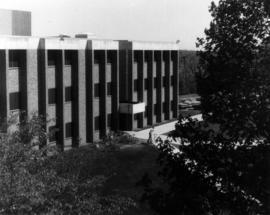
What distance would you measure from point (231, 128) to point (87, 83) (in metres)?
28.1

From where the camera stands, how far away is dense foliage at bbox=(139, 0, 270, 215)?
40.5 feet

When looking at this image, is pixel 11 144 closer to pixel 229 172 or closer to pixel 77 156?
pixel 77 156

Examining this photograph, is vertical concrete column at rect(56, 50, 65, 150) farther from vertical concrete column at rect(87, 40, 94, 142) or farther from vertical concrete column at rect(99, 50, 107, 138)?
vertical concrete column at rect(99, 50, 107, 138)

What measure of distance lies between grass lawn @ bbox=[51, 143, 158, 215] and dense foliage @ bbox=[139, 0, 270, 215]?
3.54 metres

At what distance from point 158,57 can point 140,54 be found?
4.28 meters

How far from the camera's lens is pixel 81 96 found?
127 feet

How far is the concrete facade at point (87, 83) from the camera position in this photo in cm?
3225

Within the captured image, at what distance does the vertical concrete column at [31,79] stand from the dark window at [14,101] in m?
0.62

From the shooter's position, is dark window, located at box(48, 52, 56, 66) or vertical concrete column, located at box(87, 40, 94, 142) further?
vertical concrete column, located at box(87, 40, 94, 142)

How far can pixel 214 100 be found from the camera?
13.2 m

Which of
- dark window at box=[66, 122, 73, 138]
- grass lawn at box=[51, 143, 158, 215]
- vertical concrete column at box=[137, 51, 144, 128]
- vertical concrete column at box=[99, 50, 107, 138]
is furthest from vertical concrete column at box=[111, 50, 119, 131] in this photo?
grass lawn at box=[51, 143, 158, 215]

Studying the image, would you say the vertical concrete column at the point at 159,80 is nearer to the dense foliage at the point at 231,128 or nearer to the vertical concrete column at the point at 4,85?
the vertical concrete column at the point at 4,85

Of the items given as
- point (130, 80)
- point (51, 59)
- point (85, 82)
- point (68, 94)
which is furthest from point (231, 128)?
point (130, 80)

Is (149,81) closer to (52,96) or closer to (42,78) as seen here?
(52,96)
